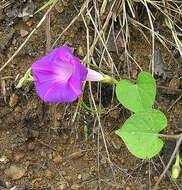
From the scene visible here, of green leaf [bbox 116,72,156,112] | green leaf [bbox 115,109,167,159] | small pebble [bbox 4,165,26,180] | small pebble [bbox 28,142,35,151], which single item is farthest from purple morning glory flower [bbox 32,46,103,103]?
small pebble [bbox 4,165,26,180]

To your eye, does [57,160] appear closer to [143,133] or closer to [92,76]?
[92,76]

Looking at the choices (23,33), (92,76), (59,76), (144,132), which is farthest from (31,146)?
(144,132)

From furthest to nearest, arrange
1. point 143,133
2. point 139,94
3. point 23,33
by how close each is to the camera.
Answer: point 23,33 → point 139,94 → point 143,133

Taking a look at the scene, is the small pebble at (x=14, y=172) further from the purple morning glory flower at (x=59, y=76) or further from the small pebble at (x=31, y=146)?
the purple morning glory flower at (x=59, y=76)

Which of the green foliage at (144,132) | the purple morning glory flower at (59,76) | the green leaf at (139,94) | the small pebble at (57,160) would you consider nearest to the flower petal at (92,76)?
the purple morning glory flower at (59,76)

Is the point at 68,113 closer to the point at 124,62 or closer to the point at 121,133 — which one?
the point at 124,62

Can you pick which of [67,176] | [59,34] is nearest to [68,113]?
[67,176]
